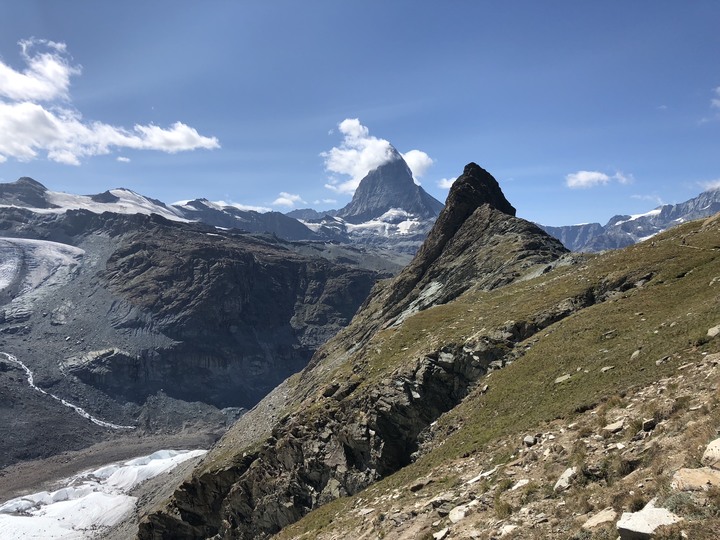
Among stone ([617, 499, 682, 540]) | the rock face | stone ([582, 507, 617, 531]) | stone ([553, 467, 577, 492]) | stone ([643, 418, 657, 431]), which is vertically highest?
stone ([617, 499, 682, 540])

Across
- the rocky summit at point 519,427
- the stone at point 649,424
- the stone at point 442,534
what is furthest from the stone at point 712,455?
the stone at point 442,534

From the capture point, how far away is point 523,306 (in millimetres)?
52031

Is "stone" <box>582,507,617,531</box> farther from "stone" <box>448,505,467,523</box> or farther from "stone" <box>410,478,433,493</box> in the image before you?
"stone" <box>410,478,433,493</box>

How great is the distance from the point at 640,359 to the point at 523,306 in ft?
83.7

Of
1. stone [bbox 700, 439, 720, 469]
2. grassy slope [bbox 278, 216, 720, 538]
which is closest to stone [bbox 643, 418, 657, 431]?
stone [bbox 700, 439, 720, 469]

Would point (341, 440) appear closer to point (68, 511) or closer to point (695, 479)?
point (695, 479)

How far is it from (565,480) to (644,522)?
6413 mm

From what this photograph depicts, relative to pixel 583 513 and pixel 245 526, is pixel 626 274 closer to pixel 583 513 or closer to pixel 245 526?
pixel 583 513

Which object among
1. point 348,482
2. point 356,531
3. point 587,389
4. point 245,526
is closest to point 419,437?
point 348,482

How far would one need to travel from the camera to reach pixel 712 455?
41.1 feet

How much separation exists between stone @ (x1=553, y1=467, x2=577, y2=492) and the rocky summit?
0.05m

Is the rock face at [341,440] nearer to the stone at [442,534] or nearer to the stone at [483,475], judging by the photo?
the stone at [483,475]

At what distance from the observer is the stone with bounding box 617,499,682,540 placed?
10.6m

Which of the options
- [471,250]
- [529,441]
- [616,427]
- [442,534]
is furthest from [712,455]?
[471,250]
